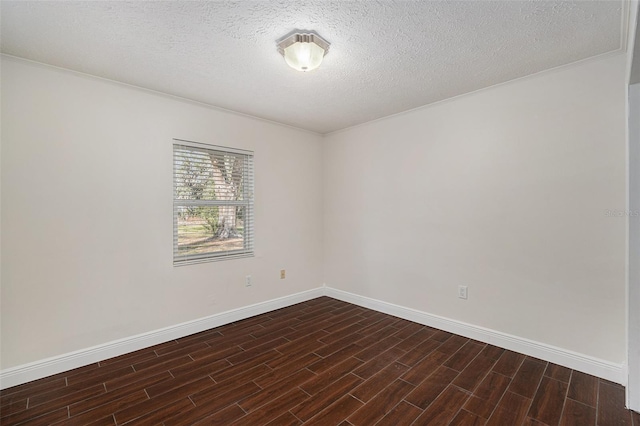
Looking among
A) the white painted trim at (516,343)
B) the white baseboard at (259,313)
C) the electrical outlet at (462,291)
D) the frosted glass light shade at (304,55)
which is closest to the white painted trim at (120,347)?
the white baseboard at (259,313)

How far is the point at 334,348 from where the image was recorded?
2.71 meters

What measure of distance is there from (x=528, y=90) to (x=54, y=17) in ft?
11.3

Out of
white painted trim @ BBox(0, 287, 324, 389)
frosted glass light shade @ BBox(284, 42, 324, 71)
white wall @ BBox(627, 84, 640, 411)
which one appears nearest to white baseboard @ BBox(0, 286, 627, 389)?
white painted trim @ BBox(0, 287, 324, 389)

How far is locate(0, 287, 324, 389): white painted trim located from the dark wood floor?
66 millimetres

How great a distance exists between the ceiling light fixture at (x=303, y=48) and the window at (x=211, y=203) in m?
1.56

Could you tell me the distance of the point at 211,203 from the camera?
127 inches

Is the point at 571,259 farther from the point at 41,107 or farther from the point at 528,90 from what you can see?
the point at 41,107

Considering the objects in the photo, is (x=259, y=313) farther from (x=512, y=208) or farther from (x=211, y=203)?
(x=512, y=208)

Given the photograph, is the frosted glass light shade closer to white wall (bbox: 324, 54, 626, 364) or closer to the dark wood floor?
white wall (bbox: 324, 54, 626, 364)

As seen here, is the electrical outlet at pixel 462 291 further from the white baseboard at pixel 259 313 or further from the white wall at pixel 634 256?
the white wall at pixel 634 256

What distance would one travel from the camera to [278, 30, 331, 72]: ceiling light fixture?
74.9 inches

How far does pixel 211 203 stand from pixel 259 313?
1442 millimetres

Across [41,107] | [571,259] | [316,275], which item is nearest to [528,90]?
[571,259]

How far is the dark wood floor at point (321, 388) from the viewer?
5.95 feet
